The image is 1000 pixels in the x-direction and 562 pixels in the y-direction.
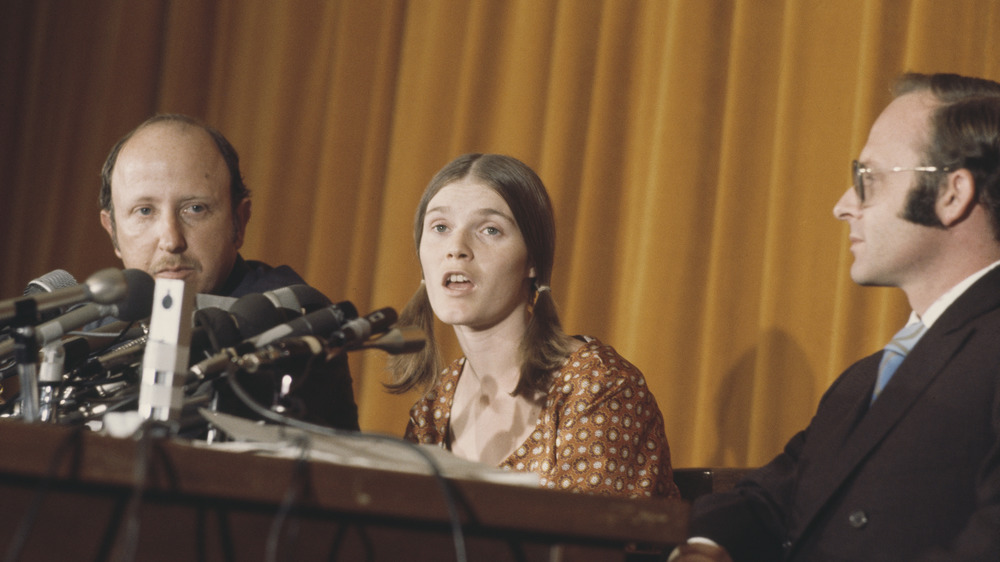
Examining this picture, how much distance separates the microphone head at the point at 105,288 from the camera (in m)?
1.24

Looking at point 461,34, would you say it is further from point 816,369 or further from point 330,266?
point 816,369

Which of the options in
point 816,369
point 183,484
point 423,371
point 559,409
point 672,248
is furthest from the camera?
point 672,248

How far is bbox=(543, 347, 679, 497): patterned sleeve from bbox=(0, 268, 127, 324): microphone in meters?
1.03

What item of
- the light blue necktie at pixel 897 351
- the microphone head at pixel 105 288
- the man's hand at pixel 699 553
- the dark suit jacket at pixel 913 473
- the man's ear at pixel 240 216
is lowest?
the man's hand at pixel 699 553

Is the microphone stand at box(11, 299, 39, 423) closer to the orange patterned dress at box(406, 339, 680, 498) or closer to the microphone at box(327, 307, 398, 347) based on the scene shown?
the microphone at box(327, 307, 398, 347)

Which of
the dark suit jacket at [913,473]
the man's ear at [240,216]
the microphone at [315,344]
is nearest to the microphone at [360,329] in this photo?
the microphone at [315,344]

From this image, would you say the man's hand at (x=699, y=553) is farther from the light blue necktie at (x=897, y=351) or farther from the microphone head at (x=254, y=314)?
the microphone head at (x=254, y=314)

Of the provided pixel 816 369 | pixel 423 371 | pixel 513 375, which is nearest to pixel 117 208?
pixel 423 371

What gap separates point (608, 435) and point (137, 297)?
1024 mm

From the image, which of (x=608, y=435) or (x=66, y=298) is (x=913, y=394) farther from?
(x=66, y=298)

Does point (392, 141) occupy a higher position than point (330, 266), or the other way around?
point (392, 141)

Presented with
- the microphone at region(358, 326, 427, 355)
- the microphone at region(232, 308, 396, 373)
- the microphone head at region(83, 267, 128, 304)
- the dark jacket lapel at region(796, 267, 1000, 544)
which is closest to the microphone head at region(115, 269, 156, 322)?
the microphone head at region(83, 267, 128, 304)

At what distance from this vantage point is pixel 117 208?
7.51 feet

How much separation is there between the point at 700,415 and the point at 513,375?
0.85m
